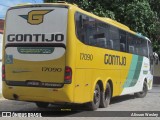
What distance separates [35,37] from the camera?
12.4 m

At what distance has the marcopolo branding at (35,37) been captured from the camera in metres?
12.2

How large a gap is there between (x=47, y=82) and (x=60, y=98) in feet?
2.04

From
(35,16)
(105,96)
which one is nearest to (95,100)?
(105,96)

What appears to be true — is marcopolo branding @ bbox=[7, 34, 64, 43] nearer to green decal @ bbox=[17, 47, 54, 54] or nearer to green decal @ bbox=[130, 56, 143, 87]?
green decal @ bbox=[17, 47, 54, 54]

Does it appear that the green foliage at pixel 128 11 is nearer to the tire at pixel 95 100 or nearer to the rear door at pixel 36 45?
the tire at pixel 95 100

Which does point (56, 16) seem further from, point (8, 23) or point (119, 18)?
point (119, 18)

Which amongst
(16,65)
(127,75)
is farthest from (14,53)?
(127,75)

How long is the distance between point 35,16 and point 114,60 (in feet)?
14.3

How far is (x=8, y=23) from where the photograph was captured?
42.2 ft

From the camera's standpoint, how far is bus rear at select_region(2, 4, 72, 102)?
12.1 metres

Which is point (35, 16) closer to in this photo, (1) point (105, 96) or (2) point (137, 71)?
(1) point (105, 96)

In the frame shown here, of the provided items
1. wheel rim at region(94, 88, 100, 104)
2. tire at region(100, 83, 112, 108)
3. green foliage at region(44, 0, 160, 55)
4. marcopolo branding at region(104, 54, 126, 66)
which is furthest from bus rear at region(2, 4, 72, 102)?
green foliage at region(44, 0, 160, 55)

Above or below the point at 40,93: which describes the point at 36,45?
above

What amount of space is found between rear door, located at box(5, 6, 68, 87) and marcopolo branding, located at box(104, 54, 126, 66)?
3.02 metres
